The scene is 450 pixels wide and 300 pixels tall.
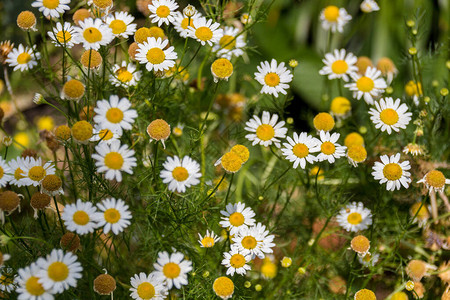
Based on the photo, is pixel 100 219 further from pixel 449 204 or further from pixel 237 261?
pixel 449 204

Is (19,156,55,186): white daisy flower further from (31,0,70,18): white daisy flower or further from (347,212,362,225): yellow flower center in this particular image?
(347,212,362,225): yellow flower center

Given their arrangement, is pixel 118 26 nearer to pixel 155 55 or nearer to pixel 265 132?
pixel 155 55

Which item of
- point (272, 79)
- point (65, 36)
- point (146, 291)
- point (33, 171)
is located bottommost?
point (146, 291)

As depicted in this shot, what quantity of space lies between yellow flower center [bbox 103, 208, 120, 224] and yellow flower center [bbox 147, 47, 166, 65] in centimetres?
26

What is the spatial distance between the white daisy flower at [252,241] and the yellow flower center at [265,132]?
0.16 meters

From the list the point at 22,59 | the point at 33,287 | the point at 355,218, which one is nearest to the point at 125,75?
the point at 22,59

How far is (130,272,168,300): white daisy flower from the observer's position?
2.63 feet

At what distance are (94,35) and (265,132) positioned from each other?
342mm

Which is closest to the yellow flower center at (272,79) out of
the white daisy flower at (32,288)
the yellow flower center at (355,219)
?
the yellow flower center at (355,219)

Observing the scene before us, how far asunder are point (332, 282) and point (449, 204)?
30cm

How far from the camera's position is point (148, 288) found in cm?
80

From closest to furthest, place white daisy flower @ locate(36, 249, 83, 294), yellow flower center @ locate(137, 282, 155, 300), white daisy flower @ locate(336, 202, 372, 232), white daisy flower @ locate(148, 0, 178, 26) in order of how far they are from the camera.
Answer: white daisy flower @ locate(36, 249, 83, 294) → yellow flower center @ locate(137, 282, 155, 300) → white daisy flower @ locate(148, 0, 178, 26) → white daisy flower @ locate(336, 202, 372, 232)

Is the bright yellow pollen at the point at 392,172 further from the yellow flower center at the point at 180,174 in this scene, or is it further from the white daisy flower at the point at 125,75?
the white daisy flower at the point at 125,75

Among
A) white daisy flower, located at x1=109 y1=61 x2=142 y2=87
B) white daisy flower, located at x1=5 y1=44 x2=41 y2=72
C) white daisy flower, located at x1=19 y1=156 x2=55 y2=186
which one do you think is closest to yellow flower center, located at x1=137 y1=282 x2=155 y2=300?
white daisy flower, located at x1=19 y1=156 x2=55 y2=186
